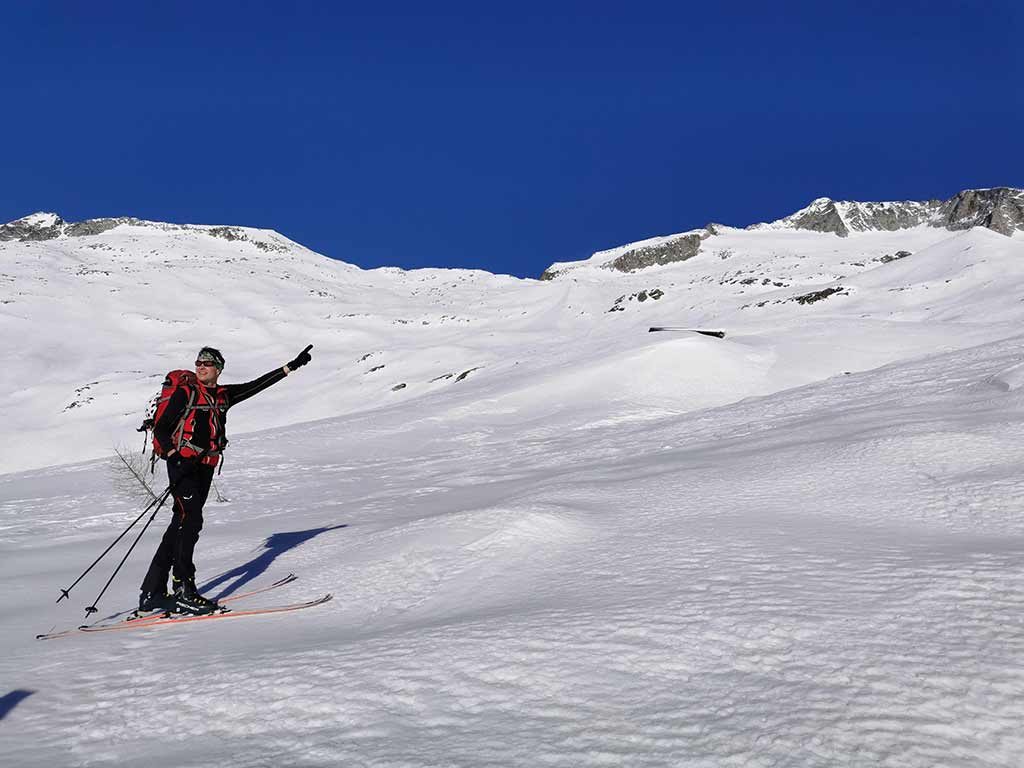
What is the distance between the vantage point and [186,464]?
19.8ft

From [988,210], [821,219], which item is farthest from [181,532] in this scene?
[821,219]

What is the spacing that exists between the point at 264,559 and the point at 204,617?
2111mm

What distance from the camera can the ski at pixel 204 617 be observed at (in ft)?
17.3

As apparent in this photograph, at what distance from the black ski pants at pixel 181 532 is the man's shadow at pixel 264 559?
0.71m

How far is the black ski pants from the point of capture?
5816 millimetres

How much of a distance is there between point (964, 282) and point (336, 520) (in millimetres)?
38742

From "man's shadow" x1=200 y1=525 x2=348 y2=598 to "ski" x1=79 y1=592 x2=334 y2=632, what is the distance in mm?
996

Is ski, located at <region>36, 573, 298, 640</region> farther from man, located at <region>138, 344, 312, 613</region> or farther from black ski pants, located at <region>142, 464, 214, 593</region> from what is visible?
black ski pants, located at <region>142, 464, 214, 593</region>

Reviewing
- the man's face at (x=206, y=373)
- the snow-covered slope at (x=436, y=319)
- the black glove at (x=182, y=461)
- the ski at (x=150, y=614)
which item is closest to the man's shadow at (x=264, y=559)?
the ski at (x=150, y=614)

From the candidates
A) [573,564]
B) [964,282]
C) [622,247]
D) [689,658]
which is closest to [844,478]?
[573,564]

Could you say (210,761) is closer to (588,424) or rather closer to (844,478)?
(844,478)

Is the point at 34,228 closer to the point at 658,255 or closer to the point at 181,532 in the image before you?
the point at 658,255

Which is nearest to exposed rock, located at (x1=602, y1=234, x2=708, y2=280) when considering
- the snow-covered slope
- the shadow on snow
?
the snow-covered slope

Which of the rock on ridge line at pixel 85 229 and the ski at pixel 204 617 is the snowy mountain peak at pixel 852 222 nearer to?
the rock on ridge line at pixel 85 229
